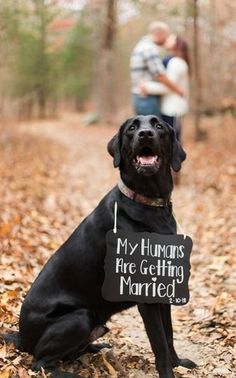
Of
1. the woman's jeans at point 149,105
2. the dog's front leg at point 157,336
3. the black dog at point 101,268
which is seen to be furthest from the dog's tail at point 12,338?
the woman's jeans at point 149,105

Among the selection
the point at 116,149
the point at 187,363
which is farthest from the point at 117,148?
the point at 187,363

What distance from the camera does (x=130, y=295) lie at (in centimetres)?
339

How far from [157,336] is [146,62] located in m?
5.67

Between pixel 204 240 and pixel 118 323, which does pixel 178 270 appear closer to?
pixel 118 323

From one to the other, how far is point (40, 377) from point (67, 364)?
38cm

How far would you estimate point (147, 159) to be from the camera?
135 inches

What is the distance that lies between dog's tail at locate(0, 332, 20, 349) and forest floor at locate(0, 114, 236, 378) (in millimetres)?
56

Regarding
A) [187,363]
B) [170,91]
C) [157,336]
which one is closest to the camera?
[157,336]

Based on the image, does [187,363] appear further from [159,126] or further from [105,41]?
[105,41]

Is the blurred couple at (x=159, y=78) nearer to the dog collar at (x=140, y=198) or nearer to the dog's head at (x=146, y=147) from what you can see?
the dog's head at (x=146, y=147)

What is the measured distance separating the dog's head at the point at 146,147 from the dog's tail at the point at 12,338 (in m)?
1.38

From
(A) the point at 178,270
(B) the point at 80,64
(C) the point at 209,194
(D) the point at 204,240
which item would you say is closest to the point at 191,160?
(C) the point at 209,194

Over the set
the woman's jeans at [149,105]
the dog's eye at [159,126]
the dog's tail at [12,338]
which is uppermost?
the woman's jeans at [149,105]

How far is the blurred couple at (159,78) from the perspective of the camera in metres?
8.12
